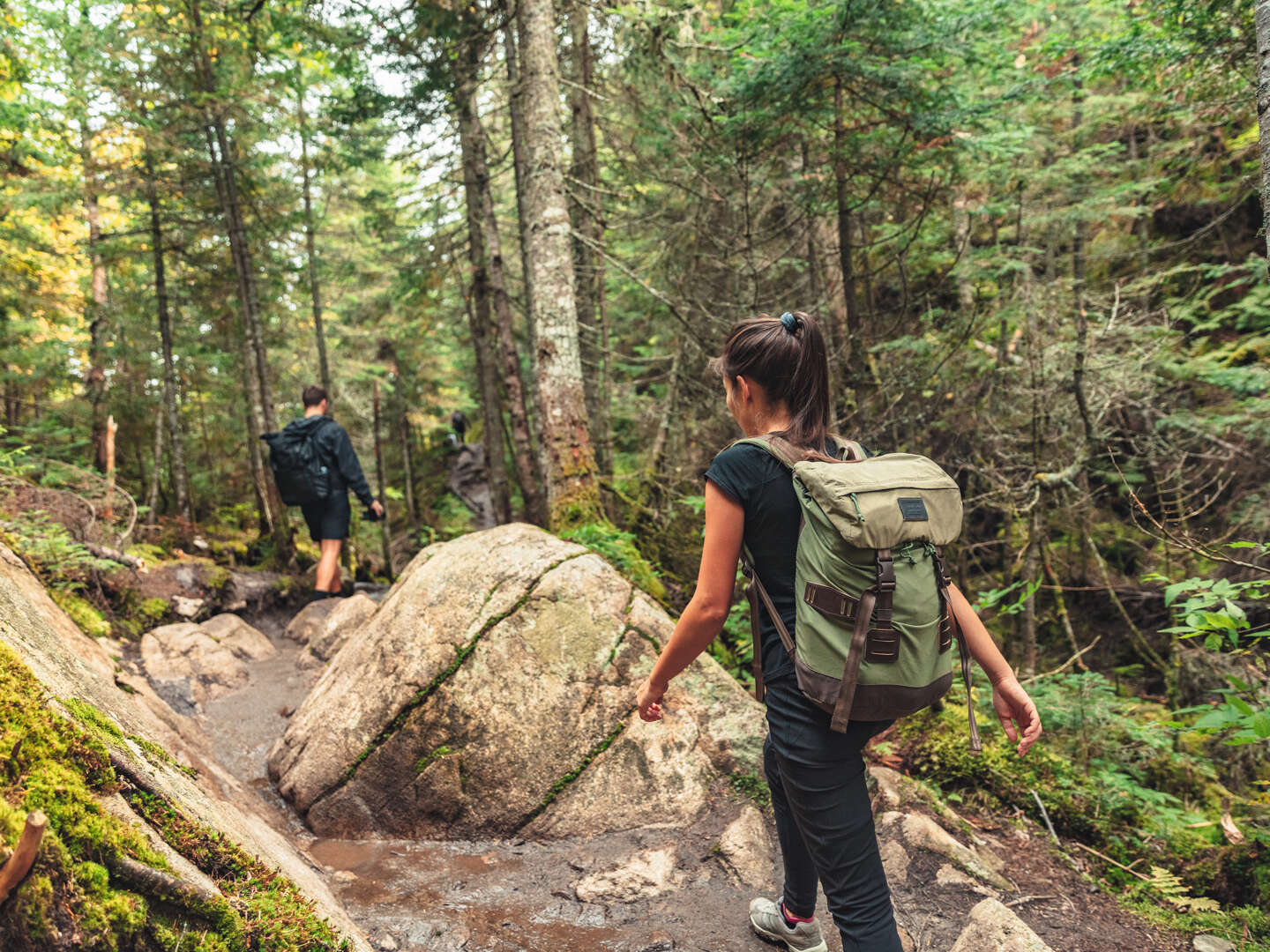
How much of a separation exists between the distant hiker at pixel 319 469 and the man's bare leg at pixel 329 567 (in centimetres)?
Result: 3

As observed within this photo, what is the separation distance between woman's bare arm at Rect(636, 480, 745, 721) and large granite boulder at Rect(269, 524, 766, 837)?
1837 millimetres

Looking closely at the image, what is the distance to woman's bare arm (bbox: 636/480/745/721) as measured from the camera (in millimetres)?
2227

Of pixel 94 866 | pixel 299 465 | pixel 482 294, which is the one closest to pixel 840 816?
pixel 94 866

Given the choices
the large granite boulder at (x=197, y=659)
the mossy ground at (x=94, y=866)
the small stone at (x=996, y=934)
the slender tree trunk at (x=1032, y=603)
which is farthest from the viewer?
the slender tree trunk at (x=1032, y=603)

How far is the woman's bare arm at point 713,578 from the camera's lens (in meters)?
2.23

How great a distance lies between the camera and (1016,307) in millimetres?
8164

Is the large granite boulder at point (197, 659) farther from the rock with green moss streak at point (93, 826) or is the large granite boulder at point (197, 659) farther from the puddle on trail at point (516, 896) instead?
the rock with green moss streak at point (93, 826)

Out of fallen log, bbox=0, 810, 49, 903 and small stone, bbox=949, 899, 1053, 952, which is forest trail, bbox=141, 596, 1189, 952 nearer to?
small stone, bbox=949, 899, 1053, 952

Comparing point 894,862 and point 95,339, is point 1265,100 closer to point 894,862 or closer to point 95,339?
point 894,862

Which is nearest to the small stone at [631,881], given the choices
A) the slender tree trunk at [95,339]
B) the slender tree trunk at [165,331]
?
the slender tree trunk at [165,331]

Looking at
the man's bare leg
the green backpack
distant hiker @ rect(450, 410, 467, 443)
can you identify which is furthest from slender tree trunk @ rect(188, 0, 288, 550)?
distant hiker @ rect(450, 410, 467, 443)

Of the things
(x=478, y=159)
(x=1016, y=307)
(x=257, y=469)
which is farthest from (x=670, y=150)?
(x=257, y=469)

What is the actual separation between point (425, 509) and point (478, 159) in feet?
46.5

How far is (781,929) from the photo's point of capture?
9.14 ft
